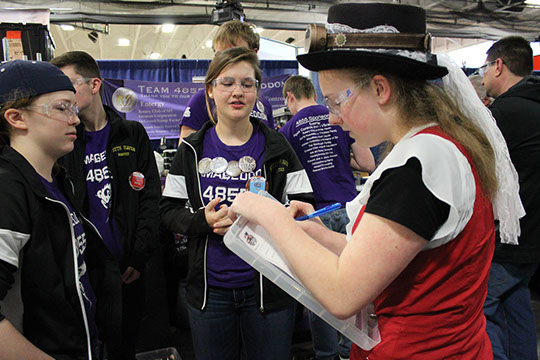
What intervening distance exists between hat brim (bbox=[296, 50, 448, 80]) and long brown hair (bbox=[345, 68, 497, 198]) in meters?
0.02

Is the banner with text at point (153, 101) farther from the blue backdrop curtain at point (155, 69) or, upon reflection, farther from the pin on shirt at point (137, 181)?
the pin on shirt at point (137, 181)

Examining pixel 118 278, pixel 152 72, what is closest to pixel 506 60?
pixel 118 278

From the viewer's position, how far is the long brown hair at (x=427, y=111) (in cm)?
88

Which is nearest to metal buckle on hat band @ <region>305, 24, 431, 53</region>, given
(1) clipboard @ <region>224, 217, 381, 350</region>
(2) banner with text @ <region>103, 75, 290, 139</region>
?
(1) clipboard @ <region>224, 217, 381, 350</region>

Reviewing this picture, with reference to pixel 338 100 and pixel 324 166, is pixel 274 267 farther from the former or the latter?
pixel 324 166

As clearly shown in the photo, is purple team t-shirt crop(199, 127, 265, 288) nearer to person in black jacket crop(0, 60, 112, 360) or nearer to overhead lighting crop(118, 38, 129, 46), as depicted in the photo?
person in black jacket crop(0, 60, 112, 360)

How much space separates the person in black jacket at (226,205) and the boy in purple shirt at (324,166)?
0.80 m

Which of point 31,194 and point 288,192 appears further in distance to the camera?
point 288,192

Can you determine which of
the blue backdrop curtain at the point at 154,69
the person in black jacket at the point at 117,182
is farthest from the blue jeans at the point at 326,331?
the blue backdrop curtain at the point at 154,69

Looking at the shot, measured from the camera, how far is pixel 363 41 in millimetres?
886

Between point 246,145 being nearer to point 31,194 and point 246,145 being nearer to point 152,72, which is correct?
point 31,194

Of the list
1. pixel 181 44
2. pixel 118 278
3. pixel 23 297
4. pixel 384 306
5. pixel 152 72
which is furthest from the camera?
pixel 181 44

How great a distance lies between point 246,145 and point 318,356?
5.33 ft

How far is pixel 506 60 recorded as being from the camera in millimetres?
2859
